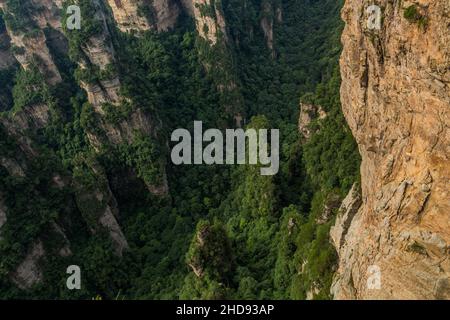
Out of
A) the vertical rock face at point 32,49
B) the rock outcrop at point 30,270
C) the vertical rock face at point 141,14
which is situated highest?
the vertical rock face at point 141,14

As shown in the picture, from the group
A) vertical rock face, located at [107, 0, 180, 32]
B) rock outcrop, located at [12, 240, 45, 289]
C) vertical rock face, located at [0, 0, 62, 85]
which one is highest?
vertical rock face, located at [107, 0, 180, 32]

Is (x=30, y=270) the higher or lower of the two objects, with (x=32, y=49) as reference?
lower

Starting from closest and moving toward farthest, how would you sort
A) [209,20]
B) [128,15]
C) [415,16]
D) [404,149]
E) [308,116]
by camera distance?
1. [415,16]
2. [404,149]
3. [308,116]
4. [209,20]
5. [128,15]

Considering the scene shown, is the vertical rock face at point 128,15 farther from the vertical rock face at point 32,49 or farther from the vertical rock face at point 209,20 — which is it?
the vertical rock face at point 32,49

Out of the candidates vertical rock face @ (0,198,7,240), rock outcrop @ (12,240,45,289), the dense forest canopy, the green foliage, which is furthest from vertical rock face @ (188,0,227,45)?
the green foliage

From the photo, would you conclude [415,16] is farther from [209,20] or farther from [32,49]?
[32,49]

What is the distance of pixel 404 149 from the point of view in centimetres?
1958

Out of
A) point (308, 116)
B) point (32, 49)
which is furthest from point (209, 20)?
point (308, 116)

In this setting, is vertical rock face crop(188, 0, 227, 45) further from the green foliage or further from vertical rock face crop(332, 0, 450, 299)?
the green foliage

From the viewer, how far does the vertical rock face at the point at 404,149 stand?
1756 cm

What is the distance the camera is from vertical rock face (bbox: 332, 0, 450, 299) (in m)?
17.6

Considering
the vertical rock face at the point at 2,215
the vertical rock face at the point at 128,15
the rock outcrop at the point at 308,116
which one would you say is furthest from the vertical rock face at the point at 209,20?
the vertical rock face at the point at 2,215

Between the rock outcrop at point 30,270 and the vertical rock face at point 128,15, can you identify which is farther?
the vertical rock face at point 128,15

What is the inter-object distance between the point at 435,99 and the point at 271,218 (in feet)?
101
